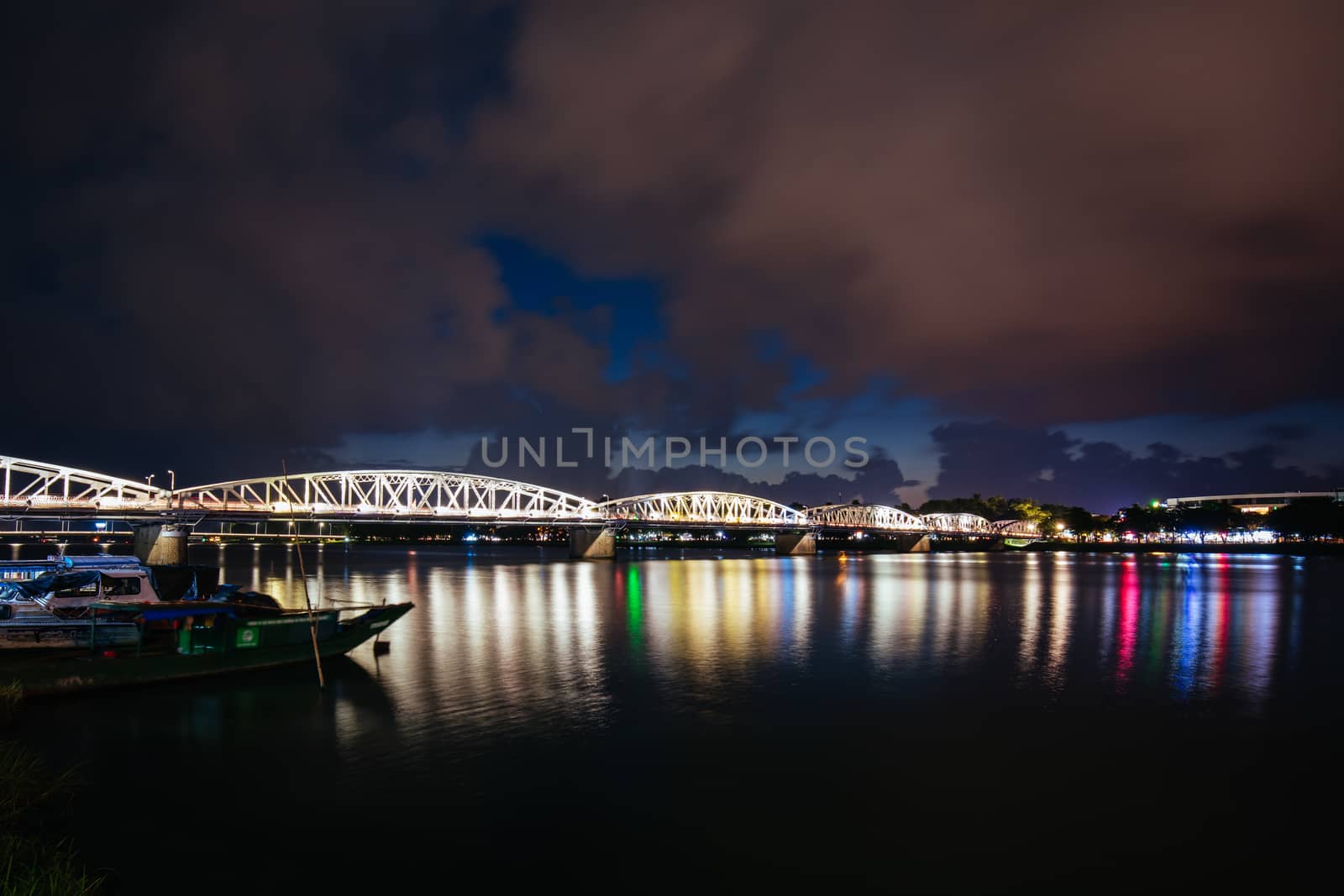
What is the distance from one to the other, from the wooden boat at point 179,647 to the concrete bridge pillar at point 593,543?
387ft

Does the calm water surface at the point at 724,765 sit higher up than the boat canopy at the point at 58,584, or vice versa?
the boat canopy at the point at 58,584

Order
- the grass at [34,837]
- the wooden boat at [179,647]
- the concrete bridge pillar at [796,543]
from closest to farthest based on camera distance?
the grass at [34,837], the wooden boat at [179,647], the concrete bridge pillar at [796,543]

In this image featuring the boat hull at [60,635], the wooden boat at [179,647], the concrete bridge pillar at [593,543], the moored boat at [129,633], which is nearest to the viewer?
the wooden boat at [179,647]

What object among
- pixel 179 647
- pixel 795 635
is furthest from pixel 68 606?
pixel 795 635

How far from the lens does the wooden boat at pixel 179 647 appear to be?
23.1 meters

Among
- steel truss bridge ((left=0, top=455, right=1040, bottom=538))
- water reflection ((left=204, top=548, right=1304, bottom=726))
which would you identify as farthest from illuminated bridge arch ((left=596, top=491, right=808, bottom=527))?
water reflection ((left=204, top=548, right=1304, bottom=726))

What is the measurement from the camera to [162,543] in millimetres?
93812

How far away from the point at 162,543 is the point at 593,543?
236 ft

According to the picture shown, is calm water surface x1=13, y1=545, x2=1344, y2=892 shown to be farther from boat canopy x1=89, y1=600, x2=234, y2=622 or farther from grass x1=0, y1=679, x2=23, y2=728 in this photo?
boat canopy x1=89, y1=600, x2=234, y2=622

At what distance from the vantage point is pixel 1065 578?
9200 centimetres

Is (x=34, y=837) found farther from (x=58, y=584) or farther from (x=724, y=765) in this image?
(x=58, y=584)

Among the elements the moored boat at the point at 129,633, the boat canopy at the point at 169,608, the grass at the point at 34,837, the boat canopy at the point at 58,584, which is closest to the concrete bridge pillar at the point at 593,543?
the moored boat at the point at 129,633

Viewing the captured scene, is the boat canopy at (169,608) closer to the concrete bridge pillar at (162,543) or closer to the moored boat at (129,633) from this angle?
the moored boat at (129,633)

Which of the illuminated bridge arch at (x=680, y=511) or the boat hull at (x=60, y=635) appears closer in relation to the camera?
the boat hull at (x=60, y=635)
